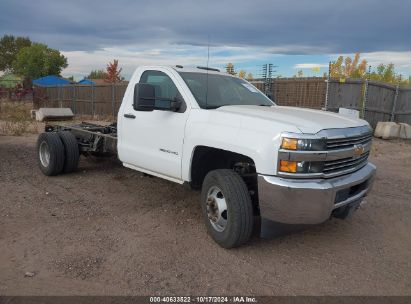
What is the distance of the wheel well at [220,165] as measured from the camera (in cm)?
436

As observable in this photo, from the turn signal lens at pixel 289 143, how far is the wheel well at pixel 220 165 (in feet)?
2.27

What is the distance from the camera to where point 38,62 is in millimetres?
58719

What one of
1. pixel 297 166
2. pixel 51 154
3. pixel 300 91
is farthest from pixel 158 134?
pixel 300 91

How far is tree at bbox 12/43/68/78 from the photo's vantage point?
58.3 metres

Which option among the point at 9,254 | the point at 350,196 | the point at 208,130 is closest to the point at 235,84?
the point at 208,130

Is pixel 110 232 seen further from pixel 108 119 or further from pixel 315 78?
pixel 108 119

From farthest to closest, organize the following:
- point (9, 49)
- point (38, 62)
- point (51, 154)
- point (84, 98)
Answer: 1. point (9, 49)
2. point (38, 62)
3. point (84, 98)
4. point (51, 154)

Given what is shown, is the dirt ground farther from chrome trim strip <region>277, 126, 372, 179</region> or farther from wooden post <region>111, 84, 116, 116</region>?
wooden post <region>111, 84, 116, 116</region>

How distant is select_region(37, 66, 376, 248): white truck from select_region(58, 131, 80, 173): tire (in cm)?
159

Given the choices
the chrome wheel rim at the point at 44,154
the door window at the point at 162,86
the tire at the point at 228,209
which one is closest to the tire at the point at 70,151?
the chrome wheel rim at the point at 44,154

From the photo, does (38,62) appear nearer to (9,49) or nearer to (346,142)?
(9,49)

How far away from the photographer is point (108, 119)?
22.0m

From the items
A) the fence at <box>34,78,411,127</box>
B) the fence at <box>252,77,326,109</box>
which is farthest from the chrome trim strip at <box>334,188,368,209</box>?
the fence at <box>252,77,326,109</box>

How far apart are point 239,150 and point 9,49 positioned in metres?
79.1
